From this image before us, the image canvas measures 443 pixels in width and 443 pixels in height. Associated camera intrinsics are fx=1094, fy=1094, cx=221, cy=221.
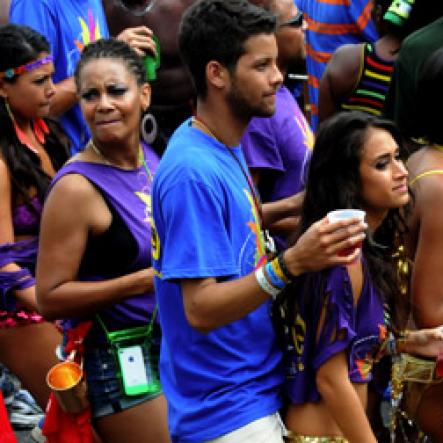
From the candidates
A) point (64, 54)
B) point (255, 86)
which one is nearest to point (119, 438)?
point (255, 86)

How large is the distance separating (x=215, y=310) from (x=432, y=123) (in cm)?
135

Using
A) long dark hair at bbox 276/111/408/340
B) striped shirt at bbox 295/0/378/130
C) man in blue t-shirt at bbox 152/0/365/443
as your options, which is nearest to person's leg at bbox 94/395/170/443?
man in blue t-shirt at bbox 152/0/365/443

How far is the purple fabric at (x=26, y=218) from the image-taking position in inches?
184

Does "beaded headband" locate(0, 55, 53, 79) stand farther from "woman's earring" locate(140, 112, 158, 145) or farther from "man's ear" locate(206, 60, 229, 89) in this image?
"man's ear" locate(206, 60, 229, 89)

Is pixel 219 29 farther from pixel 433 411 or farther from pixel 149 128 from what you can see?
pixel 149 128

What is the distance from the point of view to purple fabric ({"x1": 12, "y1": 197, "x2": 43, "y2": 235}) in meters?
4.68

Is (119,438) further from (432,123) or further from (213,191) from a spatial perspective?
(432,123)

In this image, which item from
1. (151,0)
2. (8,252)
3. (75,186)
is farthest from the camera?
(151,0)

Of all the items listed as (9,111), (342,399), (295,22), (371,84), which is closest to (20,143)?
(9,111)

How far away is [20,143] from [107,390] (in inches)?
50.9

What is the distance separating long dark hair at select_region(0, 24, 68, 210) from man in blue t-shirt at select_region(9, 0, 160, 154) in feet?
1.30

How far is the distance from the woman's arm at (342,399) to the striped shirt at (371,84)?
8.24 feet

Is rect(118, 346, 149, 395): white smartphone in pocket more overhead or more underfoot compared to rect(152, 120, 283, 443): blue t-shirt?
more underfoot

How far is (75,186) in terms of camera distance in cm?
397
